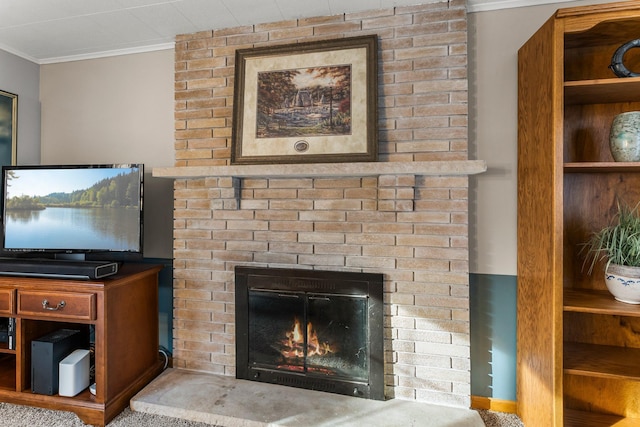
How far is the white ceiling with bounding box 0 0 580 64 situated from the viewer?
1917 millimetres

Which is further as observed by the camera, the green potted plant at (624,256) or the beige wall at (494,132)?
the beige wall at (494,132)

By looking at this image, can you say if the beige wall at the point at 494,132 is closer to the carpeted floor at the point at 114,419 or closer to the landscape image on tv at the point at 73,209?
the carpeted floor at the point at 114,419

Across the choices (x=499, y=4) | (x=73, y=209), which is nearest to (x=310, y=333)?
(x=73, y=209)

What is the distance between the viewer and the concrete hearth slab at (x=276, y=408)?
1.78 meters

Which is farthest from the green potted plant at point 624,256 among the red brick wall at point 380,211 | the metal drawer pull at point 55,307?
the metal drawer pull at point 55,307

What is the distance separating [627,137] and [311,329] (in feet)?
6.23

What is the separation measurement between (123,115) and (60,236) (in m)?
0.97

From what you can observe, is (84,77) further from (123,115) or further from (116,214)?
(116,214)

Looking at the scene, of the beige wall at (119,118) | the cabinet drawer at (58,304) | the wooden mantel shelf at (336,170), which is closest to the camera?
the wooden mantel shelf at (336,170)

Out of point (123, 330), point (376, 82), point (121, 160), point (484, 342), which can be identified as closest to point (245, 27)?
point (376, 82)

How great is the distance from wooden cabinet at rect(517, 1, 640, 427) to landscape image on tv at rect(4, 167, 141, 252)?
228 cm

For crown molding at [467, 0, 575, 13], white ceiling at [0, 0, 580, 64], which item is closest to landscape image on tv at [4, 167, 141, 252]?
white ceiling at [0, 0, 580, 64]

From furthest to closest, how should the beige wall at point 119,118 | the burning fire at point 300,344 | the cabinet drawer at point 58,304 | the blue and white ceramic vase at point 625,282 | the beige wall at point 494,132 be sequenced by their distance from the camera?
the beige wall at point 119,118, the burning fire at point 300,344, the beige wall at point 494,132, the cabinet drawer at point 58,304, the blue and white ceramic vase at point 625,282

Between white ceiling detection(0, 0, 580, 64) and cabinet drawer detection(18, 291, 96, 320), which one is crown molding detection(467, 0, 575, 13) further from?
cabinet drawer detection(18, 291, 96, 320)
